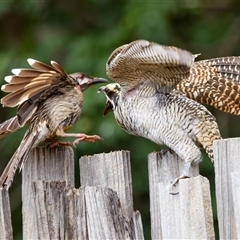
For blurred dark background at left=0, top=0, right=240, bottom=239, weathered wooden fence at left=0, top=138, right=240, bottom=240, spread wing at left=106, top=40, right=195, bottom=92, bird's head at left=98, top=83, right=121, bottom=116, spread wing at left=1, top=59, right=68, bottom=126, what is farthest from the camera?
blurred dark background at left=0, top=0, right=240, bottom=239

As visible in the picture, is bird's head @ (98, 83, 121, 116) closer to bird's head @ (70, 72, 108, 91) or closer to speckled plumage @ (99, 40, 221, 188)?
speckled plumage @ (99, 40, 221, 188)

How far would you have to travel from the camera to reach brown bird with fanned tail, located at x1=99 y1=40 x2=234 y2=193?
3.70 meters

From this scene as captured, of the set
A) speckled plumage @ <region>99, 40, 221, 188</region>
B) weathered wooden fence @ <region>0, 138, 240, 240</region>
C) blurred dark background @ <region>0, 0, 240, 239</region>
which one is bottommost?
weathered wooden fence @ <region>0, 138, 240, 240</region>

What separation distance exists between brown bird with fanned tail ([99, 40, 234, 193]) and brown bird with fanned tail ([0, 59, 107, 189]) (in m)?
0.25

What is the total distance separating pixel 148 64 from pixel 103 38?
4.38 metres

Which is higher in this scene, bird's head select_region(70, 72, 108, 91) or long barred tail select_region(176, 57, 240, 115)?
bird's head select_region(70, 72, 108, 91)

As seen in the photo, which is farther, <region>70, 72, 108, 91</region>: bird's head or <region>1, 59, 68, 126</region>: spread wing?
<region>70, 72, 108, 91</region>: bird's head

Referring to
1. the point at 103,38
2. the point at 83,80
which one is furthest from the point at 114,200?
the point at 103,38

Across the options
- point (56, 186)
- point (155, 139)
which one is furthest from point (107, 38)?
point (56, 186)

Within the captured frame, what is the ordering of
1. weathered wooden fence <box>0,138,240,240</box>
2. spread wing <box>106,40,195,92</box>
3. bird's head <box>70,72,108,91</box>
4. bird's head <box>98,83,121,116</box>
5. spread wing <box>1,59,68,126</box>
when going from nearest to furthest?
weathered wooden fence <box>0,138,240,240</box>, spread wing <box>106,40,195,92</box>, spread wing <box>1,59,68,126</box>, bird's head <box>98,83,121,116</box>, bird's head <box>70,72,108,91</box>

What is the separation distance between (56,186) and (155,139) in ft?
3.95

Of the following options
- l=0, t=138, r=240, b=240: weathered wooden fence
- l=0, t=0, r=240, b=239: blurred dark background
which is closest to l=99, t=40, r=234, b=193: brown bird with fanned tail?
l=0, t=138, r=240, b=240: weathered wooden fence

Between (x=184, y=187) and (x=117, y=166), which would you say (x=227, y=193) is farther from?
(x=117, y=166)

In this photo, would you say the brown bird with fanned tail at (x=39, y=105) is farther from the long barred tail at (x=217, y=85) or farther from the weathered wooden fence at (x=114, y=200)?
the long barred tail at (x=217, y=85)
